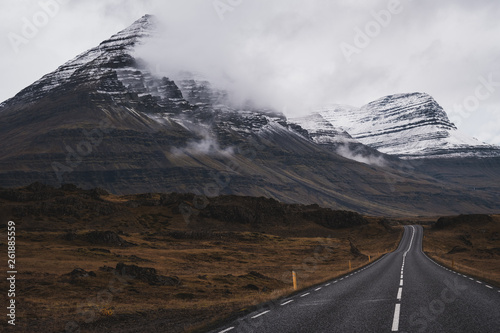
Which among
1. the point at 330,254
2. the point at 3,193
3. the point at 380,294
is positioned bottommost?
the point at 330,254

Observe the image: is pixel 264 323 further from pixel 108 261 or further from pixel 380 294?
pixel 108 261

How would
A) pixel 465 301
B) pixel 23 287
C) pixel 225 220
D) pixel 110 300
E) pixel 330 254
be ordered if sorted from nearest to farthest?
pixel 465 301 → pixel 110 300 → pixel 23 287 → pixel 330 254 → pixel 225 220

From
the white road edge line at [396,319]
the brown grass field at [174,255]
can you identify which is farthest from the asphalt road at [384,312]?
the brown grass field at [174,255]

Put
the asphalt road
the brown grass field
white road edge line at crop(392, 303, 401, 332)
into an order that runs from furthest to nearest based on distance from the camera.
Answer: the brown grass field, the asphalt road, white road edge line at crop(392, 303, 401, 332)

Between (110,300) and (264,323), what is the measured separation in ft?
48.7

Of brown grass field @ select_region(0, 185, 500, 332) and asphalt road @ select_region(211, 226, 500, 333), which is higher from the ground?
asphalt road @ select_region(211, 226, 500, 333)

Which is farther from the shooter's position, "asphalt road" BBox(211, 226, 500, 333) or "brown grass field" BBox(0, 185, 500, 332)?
"brown grass field" BBox(0, 185, 500, 332)

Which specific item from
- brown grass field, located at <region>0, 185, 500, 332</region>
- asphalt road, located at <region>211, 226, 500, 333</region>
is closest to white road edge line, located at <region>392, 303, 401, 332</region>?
asphalt road, located at <region>211, 226, 500, 333</region>

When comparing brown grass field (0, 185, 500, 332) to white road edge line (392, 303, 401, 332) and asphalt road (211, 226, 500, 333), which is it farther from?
white road edge line (392, 303, 401, 332)

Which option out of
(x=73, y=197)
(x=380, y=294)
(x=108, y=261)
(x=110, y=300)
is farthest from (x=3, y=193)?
(x=380, y=294)

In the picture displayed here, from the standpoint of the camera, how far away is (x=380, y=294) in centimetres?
2147

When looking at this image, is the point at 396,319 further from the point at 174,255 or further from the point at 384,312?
the point at 174,255

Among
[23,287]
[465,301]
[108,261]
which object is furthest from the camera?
[108,261]

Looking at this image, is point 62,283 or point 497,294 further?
point 62,283
